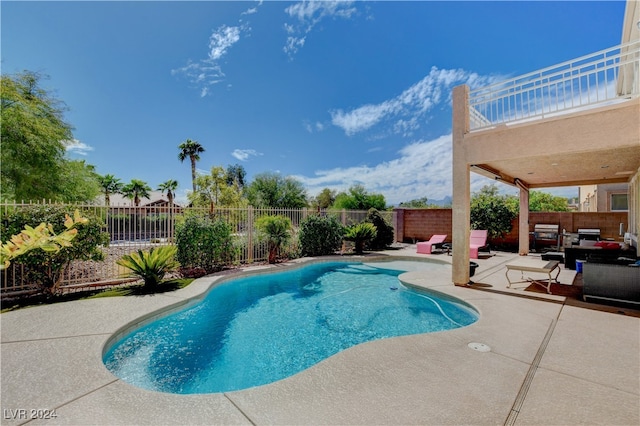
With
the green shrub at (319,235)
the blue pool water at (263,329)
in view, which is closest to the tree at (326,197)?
the green shrub at (319,235)

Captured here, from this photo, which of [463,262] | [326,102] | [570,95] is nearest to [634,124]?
[570,95]

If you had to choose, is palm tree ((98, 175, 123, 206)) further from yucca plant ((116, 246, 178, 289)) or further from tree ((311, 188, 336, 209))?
yucca plant ((116, 246, 178, 289))

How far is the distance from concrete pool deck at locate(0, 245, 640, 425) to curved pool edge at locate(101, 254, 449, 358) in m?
0.21

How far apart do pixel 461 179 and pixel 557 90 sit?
2.50 metres

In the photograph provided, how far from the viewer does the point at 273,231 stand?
36.2 feet

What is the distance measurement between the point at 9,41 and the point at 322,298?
11.4 m

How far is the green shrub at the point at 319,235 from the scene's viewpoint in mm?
12508

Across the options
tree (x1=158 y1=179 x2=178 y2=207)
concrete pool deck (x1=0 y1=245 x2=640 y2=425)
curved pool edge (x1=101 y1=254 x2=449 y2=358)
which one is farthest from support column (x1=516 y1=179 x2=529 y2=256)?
tree (x1=158 y1=179 x2=178 y2=207)

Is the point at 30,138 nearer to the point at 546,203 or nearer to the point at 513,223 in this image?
the point at 513,223

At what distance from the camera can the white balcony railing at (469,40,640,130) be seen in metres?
5.21

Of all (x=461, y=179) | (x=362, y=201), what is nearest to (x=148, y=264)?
(x=461, y=179)

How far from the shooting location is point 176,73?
17.3 metres

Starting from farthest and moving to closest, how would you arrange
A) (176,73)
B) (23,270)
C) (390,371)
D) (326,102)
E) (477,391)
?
(326,102) → (176,73) → (23,270) → (390,371) → (477,391)

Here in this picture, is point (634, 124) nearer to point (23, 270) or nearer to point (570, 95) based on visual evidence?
point (570, 95)
